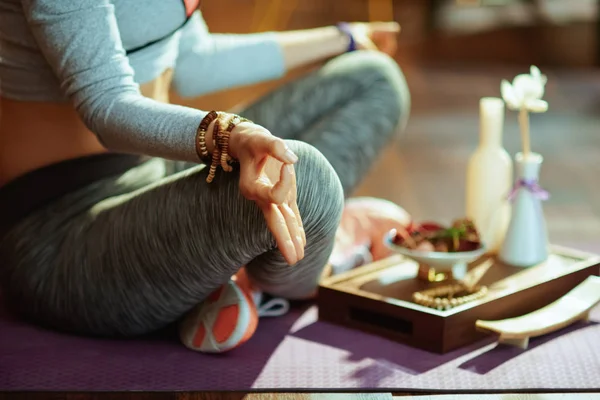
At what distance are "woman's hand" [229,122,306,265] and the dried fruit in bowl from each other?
453 millimetres

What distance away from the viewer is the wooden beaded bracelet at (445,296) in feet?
4.44

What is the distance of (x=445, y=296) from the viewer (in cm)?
141

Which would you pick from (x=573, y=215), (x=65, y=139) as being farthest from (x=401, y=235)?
(x=573, y=215)

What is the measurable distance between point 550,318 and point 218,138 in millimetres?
621

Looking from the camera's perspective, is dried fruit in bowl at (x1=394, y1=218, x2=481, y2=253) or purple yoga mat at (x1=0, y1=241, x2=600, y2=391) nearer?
purple yoga mat at (x1=0, y1=241, x2=600, y2=391)

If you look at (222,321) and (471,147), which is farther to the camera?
(471,147)

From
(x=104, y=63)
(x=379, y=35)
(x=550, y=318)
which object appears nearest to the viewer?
(x=104, y=63)

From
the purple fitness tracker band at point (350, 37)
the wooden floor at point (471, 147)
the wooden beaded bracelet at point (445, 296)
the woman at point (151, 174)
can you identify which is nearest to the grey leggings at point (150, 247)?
the woman at point (151, 174)

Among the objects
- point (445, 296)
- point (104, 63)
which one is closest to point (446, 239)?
point (445, 296)

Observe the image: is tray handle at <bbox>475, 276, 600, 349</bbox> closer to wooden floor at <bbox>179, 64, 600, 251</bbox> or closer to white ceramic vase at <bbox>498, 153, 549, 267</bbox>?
white ceramic vase at <bbox>498, 153, 549, 267</bbox>

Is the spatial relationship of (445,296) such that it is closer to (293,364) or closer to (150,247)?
(293,364)

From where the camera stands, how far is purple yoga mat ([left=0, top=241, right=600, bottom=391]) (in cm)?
123

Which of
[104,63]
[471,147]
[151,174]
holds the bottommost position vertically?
[471,147]

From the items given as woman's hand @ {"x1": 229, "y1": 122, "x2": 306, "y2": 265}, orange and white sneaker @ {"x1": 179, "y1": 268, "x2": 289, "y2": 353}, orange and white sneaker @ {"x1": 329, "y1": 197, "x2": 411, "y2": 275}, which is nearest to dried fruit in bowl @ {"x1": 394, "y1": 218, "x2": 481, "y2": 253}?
orange and white sneaker @ {"x1": 329, "y1": 197, "x2": 411, "y2": 275}
